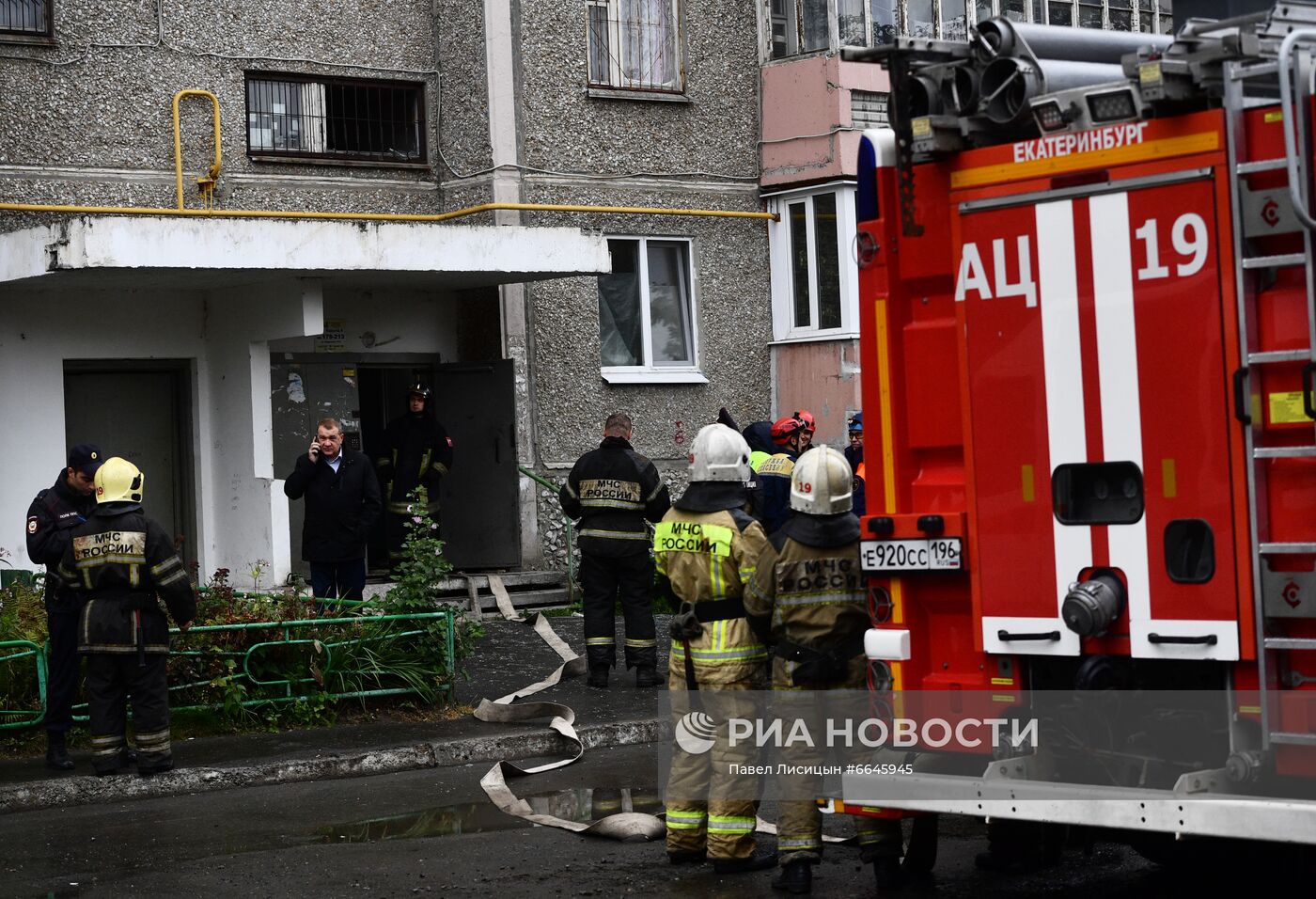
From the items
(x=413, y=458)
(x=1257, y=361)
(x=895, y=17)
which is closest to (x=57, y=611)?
(x=413, y=458)

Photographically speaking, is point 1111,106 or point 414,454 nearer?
point 1111,106

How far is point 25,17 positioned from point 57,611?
25.6ft

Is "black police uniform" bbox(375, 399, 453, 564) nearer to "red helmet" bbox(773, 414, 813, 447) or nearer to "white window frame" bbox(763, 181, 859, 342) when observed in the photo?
"red helmet" bbox(773, 414, 813, 447)

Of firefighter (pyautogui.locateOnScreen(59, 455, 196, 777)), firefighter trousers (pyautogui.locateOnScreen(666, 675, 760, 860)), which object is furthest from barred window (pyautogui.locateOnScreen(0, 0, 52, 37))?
firefighter trousers (pyautogui.locateOnScreen(666, 675, 760, 860))

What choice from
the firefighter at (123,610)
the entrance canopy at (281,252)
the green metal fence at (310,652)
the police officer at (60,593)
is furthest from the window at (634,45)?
the firefighter at (123,610)

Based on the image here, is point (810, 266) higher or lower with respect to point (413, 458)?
higher

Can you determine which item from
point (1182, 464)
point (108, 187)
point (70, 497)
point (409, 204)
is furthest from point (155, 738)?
point (409, 204)

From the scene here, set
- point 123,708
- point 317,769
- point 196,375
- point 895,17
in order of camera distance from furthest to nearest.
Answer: point 895,17, point 196,375, point 317,769, point 123,708

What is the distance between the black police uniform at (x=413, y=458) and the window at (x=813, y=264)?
478cm

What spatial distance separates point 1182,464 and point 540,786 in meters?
5.23

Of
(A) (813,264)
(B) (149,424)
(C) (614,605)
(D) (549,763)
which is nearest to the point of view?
(D) (549,763)

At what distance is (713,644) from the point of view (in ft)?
25.2

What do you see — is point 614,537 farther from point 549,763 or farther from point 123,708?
point 123,708

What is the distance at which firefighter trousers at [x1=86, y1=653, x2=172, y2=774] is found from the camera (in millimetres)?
10008
